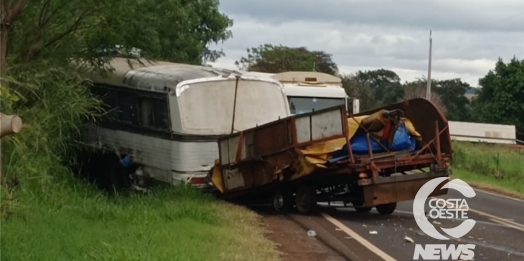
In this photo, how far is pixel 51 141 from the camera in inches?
625

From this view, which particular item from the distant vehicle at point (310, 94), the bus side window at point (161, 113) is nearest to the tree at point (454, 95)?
the distant vehicle at point (310, 94)

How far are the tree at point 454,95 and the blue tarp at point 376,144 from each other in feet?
227

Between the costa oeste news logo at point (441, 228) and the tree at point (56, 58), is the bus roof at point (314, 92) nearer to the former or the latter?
the tree at point (56, 58)

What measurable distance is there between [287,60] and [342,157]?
196 feet

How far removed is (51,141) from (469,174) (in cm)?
1920

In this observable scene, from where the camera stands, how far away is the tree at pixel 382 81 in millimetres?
83800

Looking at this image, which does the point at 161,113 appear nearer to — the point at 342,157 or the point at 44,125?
the point at 44,125

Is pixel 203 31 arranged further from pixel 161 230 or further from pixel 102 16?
pixel 161 230

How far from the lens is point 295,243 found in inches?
480

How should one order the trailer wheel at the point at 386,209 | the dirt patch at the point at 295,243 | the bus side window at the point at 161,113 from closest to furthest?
the dirt patch at the point at 295,243 → the trailer wheel at the point at 386,209 → the bus side window at the point at 161,113

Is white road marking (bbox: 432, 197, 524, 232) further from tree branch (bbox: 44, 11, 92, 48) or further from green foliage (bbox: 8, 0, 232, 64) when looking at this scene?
tree branch (bbox: 44, 11, 92, 48)

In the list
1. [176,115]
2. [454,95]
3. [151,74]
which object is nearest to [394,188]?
[176,115]

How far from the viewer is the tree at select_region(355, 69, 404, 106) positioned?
275 feet

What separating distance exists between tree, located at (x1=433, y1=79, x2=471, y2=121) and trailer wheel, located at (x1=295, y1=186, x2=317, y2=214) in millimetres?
68803
